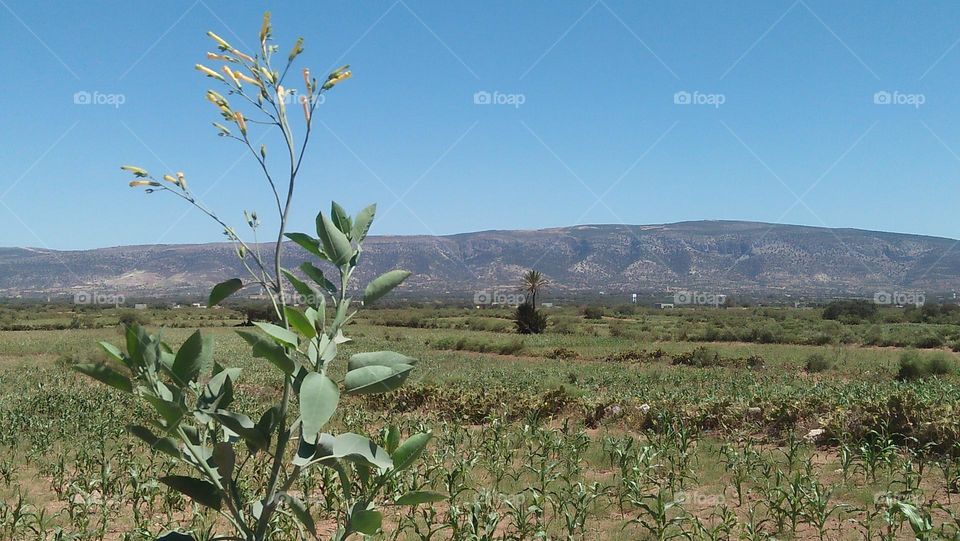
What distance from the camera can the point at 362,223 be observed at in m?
1.80

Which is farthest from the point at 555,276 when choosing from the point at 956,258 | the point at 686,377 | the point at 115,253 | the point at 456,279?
the point at 686,377

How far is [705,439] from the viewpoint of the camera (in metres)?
8.84

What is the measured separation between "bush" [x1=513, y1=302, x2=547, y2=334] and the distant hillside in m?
80.9

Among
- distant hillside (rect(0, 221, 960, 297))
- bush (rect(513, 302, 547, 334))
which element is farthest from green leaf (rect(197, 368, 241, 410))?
distant hillside (rect(0, 221, 960, 297))

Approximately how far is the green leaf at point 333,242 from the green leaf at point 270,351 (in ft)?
0.87

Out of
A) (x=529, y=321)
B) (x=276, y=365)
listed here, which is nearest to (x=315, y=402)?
(x=276, y=365)

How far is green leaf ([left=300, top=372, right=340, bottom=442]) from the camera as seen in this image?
4.39 feet

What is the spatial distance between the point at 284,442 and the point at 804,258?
164558 mm

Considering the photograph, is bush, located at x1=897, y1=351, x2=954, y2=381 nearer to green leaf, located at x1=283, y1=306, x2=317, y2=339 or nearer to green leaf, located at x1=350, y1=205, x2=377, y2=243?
green leaf, located at x1=350, y1=205, x2=377, y2=243

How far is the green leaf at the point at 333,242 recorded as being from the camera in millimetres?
1648


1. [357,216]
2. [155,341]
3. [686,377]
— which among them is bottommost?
[686,377]

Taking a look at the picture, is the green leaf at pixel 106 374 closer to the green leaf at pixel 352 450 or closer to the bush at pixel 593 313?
the green leaf at pixel 352 450

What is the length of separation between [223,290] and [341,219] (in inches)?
14.0

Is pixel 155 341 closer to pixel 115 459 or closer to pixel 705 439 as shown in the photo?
pixel 115 459
